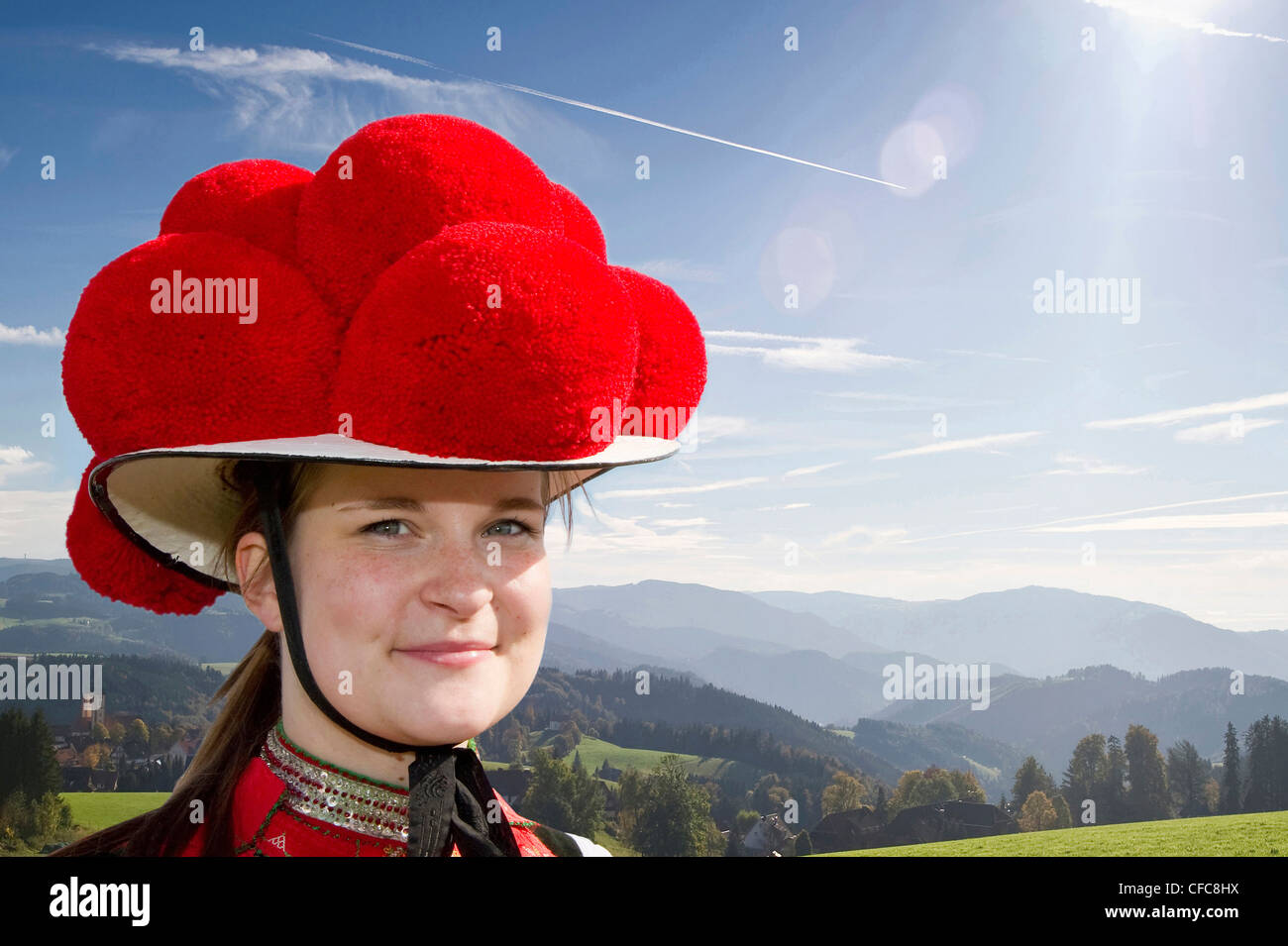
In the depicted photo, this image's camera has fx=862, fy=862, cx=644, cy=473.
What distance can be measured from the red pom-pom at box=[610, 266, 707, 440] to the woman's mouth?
2.92 ft

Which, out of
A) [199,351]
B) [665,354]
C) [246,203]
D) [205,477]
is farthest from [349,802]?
[246,203]

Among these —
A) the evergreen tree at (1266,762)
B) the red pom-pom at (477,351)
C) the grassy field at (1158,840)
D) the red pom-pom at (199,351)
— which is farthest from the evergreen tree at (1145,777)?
the red pom-pom at (199,351)

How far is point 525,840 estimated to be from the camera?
3.04 metres

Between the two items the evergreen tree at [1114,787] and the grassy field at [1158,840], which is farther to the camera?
the evergreen tree at [1114,787]

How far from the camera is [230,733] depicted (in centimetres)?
304

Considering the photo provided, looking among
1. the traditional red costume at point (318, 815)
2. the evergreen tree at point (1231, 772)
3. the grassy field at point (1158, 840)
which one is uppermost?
the traditional red costume at point (318, 815)

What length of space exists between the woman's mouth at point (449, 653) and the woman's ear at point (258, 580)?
1.97 ft

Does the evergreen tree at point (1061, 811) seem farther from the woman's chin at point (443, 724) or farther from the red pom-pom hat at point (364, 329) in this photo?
the red pom-pom hat at point (364, 329)

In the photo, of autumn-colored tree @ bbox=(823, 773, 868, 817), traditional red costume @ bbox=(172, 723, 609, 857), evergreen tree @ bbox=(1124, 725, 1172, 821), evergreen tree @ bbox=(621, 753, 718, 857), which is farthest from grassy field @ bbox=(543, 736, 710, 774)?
traditional red costume @ bbox=(172, 723, 609, 857)

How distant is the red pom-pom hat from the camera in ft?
7.05

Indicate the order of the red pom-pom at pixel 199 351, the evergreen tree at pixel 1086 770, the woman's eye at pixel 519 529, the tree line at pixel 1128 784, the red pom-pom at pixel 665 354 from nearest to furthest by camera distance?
the red pom-pom at pixel 199 351
the woman's eye at pixel 519 529
the red pom-pom at pixel 665 354
the tree line at pixel 1128 784
the evergreen tree at pixel 1086 770

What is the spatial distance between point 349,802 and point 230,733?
2.34 ft

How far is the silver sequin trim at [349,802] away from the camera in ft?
8.55
